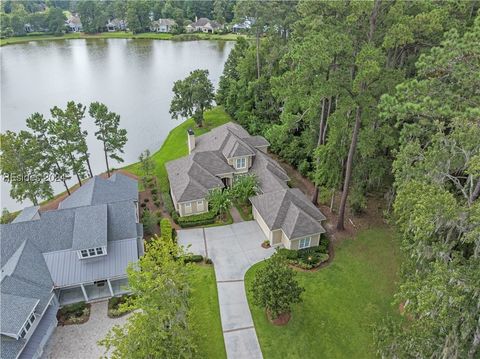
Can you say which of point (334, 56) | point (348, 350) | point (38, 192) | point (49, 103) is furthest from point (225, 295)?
point (49, 103)

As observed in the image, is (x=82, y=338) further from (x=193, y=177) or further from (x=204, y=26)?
(x=204, y=26)

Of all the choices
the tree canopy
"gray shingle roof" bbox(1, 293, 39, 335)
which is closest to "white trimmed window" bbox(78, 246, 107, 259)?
"gray shingle roof" bbox(1, 293, 39, 335)

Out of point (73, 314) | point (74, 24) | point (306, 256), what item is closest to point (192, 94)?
point (306, 256)

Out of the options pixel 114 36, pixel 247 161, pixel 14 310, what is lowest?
pixel 14 310

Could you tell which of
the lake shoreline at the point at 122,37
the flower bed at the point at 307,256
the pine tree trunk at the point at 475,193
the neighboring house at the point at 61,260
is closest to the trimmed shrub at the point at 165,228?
the neighboring house at the point at 61,260

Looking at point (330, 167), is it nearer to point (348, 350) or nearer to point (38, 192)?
point (348, 350)

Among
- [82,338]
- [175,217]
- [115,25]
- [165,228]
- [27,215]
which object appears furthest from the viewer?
[115,25]
